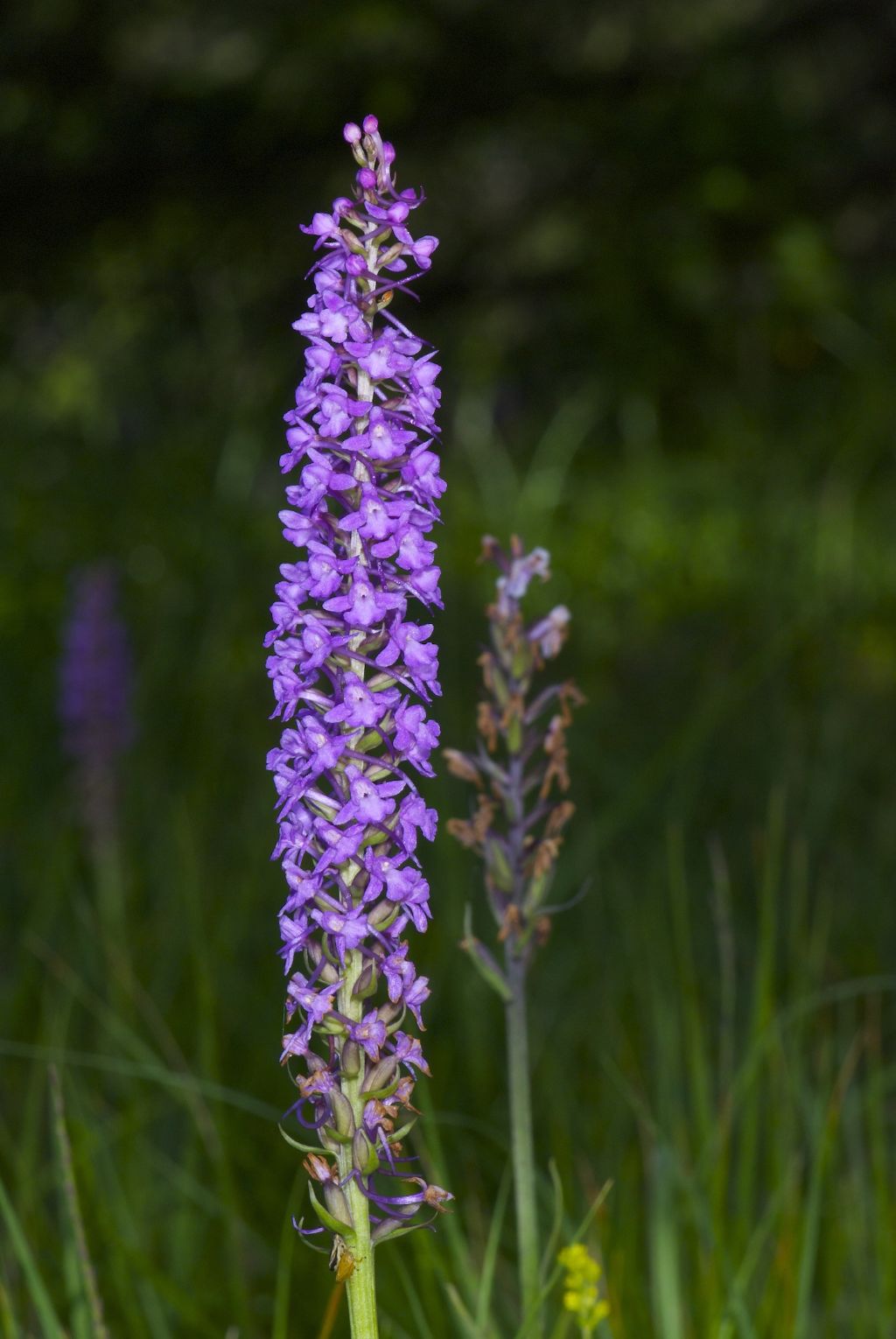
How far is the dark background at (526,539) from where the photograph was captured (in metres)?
2.62

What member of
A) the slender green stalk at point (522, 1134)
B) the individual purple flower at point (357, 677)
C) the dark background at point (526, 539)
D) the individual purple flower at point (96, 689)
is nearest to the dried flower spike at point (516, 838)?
the slender green stalk at point (522, 1134)

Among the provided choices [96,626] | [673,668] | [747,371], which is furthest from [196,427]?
[96,626]

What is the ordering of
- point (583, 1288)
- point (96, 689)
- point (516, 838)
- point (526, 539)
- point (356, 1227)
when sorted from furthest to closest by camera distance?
1. point (526, 539)
2. point (96, 689)
3. point (516, 838)
4. point (583, 1288)
5. point (356, 1227)

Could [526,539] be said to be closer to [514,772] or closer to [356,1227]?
[514,772]

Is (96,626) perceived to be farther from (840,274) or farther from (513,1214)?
(840,274)

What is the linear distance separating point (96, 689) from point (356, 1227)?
3188 millimetres

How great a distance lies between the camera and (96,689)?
4.34 m

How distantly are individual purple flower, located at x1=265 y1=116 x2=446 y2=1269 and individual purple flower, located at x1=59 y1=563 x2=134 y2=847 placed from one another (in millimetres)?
2952

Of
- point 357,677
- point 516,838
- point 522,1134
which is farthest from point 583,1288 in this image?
point 357,677

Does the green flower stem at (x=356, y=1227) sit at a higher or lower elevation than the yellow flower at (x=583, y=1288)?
higher

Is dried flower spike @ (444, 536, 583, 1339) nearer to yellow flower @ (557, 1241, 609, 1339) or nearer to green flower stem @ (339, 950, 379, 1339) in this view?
yellow flower @ (557, 1241, 609, 1339)

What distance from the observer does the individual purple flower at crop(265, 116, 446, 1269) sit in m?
1.31

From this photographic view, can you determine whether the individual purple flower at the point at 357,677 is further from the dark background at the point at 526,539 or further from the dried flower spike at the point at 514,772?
the dark background at the point at 526,539

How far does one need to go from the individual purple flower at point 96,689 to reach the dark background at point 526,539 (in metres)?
0.32
